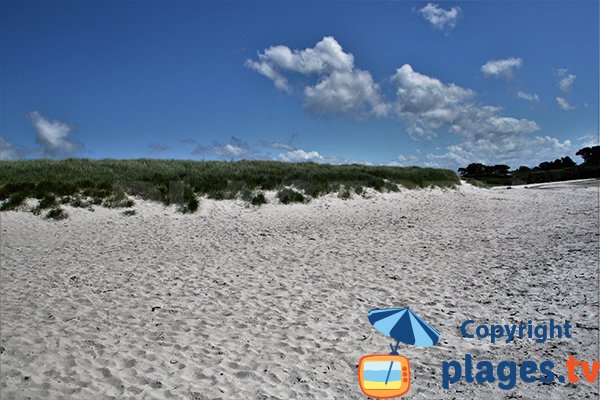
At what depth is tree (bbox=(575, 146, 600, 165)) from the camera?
73.5 m

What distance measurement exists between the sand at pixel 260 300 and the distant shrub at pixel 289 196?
4.30m

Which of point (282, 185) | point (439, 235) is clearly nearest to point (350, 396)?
point (439, 235)

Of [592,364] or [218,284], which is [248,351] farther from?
[592,364]

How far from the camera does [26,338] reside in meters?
6.31

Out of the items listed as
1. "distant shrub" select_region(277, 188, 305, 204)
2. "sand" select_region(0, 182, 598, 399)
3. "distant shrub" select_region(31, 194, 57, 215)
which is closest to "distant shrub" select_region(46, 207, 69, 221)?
"sand" select_region(0, 182, 598, 399)

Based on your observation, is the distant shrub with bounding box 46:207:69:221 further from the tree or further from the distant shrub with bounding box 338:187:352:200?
the tree

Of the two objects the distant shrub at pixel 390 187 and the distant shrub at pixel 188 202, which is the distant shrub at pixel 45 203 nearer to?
the distant shrub at pixel 188 202

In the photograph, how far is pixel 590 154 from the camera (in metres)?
75.1

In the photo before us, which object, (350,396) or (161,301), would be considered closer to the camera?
(350,396)

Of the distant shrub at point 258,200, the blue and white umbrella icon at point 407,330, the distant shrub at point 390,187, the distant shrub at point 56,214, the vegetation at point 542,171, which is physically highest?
the vegetation at point 542,171

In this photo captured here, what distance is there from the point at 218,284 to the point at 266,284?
1261 millimetres

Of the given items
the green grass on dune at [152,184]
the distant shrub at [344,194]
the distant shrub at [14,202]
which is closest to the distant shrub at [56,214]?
the green grass on dune at [152,184]

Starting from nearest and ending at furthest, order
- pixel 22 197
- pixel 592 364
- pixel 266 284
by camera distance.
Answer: pixel 592 364, pixel 266 284, pixel 22 197

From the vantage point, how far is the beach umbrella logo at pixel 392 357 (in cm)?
458
